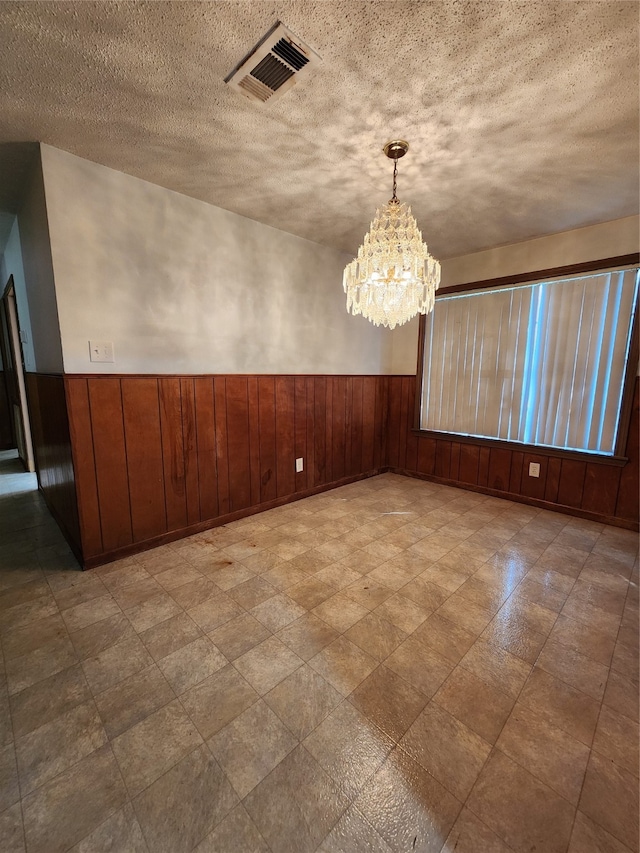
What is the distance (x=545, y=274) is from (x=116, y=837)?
415 centimetres

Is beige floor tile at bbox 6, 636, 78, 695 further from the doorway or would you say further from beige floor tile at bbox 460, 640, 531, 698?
the doorway

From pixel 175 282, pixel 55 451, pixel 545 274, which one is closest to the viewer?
pixel 175 282

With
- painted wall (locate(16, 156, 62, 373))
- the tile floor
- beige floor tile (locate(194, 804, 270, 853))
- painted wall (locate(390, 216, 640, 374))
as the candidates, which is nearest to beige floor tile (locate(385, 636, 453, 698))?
the tile floor

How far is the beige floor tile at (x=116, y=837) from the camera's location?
917mm

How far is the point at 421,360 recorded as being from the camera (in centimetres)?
405

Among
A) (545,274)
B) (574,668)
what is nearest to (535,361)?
(545,274)

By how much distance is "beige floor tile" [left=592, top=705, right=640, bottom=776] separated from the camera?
1.15m

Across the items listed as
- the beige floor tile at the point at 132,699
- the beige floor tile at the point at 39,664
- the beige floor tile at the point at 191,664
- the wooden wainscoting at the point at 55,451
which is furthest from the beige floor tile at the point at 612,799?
the wooden wainscoting at the point at 55,451

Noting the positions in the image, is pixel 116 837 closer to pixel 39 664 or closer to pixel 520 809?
pixel 39 664

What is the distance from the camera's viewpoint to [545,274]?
3092 mm

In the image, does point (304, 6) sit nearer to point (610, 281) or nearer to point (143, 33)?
point (143, 33)

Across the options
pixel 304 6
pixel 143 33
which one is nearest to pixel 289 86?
pixel 304 6

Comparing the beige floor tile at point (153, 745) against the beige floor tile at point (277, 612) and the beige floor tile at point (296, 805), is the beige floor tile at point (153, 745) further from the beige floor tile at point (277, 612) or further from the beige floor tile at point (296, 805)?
the beige floor tile at point (277, 612)

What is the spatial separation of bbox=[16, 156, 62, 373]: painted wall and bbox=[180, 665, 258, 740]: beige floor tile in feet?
6.30
